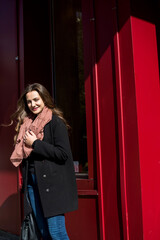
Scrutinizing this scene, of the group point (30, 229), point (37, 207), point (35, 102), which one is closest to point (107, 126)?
point (35, 102)

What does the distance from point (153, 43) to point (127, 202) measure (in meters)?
1.84

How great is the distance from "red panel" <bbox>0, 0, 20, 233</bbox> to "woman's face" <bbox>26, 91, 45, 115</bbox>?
5.41ft

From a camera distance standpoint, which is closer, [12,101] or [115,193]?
[115,193]

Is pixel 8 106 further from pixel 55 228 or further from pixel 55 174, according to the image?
pixel 55 228

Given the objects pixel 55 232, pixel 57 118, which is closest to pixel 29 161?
pixel 57 118

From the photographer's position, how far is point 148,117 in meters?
3.33

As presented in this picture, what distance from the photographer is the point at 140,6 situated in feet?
11.3

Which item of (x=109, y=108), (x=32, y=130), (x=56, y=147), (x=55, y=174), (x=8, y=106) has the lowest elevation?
(x=55, y=174)

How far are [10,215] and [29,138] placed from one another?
229cm

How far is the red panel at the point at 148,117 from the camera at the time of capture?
10.6 ft

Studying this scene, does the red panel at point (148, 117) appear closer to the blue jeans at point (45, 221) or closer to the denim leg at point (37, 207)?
the blue jeans at point (45, 221)

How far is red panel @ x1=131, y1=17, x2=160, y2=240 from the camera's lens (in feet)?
10.6

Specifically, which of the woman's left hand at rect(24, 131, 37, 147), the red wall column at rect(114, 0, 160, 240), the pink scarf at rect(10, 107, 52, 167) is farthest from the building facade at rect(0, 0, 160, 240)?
the woman's left hand at rect(24, 131, 37, 147)

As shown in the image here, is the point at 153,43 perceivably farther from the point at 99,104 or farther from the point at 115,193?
the point at 115,193
